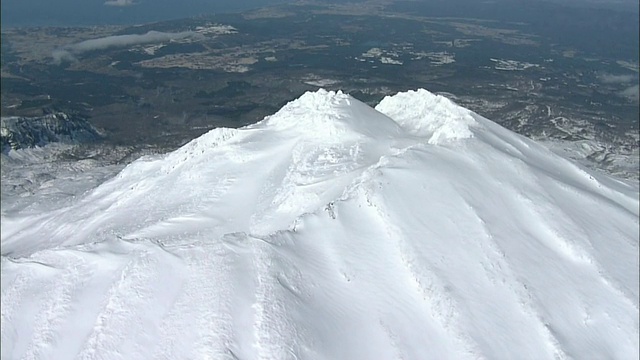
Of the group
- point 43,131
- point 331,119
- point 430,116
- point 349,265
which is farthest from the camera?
point 43,131

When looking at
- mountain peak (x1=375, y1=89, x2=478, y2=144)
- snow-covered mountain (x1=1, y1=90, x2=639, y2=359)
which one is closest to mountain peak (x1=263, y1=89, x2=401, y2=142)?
snow-covered mountain (x1=1, y1=90, x2=639, y2=359)

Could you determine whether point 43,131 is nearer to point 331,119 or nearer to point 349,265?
point 331,119

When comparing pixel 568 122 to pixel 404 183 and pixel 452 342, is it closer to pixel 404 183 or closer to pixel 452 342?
pixel 404 183

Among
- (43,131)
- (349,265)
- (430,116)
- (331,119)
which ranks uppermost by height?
(331,119)

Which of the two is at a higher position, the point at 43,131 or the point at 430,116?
the point at 430,116

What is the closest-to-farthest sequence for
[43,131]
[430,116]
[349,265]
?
[349,265] < [430,116] < [43,131]

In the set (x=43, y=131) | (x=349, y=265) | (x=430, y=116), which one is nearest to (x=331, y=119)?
(x=430, y=116)

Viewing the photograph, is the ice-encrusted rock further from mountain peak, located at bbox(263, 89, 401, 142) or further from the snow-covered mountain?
mountain peak, located at bbox(263, 89, 401, 142)

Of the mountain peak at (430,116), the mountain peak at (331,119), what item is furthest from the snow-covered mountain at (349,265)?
the mountain peak at (331,119)

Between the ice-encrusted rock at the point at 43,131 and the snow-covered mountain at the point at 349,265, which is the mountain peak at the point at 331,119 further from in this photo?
the ice-encrusted rock at the point at 43,131
